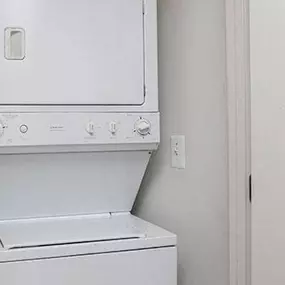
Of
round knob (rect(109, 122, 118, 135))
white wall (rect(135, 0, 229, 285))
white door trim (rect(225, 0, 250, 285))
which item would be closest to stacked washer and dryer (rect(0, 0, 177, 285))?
round knob (rect(109, 122, 118, 135))

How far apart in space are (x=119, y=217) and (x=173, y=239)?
481mm

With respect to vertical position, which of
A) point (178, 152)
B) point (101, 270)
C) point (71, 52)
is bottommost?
point (101, 270)

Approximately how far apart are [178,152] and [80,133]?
0.44 meters

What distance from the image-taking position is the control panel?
1907 millimetres

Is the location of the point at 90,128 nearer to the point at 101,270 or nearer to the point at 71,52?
the point at 71,52

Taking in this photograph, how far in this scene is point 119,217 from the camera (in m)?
2.26

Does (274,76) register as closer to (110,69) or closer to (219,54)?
(219,54)

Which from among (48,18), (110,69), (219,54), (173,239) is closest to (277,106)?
(219,54)

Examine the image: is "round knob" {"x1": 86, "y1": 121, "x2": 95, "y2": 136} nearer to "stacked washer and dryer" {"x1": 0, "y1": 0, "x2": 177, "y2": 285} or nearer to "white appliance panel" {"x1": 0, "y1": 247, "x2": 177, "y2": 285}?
"stacked washer and dryer" {"x1": 0, "y1": 0, "x2": 177, "y2": 285}

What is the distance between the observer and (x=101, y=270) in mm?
1729

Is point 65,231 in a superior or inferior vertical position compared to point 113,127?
inferior

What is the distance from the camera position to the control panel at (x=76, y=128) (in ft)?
6.26

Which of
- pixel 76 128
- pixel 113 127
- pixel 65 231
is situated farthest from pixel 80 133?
pixel 65 231

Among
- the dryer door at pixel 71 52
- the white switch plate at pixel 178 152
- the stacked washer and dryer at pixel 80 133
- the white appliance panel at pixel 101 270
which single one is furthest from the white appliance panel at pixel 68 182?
the white appliance panel at pixel 101 270
